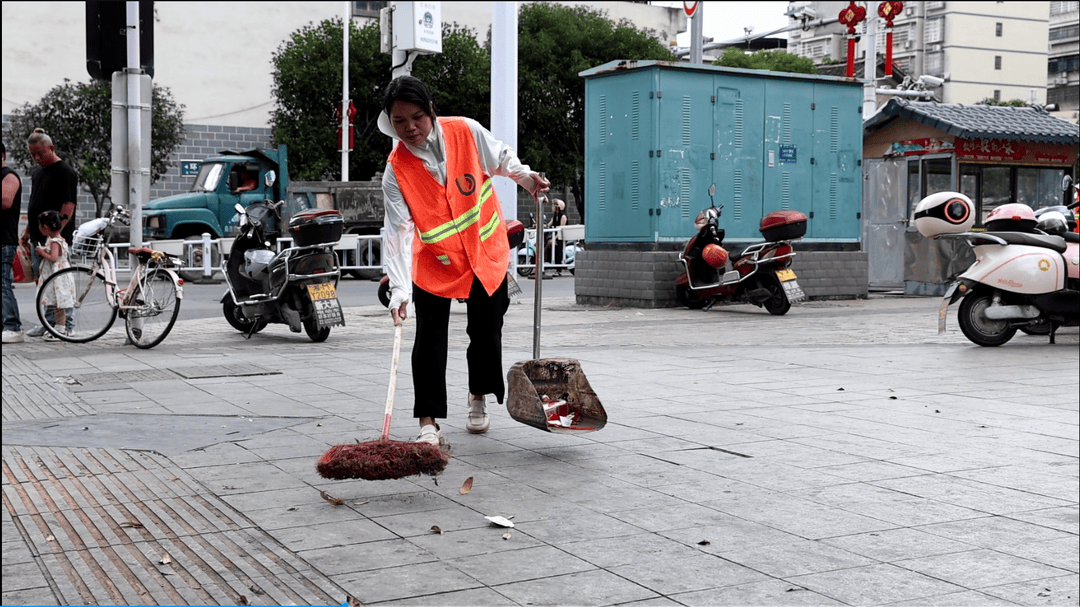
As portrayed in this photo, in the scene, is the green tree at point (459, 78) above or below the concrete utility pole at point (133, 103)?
above

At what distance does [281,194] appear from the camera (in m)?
23.8

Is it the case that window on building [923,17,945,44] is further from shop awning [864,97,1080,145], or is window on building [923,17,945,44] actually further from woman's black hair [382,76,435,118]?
woman's black hair [382,76,435,118]

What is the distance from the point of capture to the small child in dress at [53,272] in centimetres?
997

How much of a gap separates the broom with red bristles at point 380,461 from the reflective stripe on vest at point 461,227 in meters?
1.05

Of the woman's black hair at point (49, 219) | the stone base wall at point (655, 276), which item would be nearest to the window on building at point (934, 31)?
the stone base wall at point (655, 276)

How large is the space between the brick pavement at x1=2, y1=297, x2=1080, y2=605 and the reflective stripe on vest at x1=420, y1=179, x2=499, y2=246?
3.10ft

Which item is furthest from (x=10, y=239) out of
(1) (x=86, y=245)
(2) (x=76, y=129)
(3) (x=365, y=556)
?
(2) (x=76, y=129)

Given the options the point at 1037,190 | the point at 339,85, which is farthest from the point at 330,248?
the point at 339,85

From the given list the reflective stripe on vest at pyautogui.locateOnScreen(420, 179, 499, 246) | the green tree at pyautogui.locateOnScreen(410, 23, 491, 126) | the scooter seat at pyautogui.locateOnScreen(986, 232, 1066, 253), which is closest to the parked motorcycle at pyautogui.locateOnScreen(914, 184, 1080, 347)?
the scooter seat at pyautogui.locateOnScreen(986, 232, 1066, 253)

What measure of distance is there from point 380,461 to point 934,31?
8724cm

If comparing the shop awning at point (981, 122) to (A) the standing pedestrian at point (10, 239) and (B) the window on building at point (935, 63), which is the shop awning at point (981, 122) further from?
(B) the window on building at point (935, 63)

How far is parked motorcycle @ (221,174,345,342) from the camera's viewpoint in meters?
10.0

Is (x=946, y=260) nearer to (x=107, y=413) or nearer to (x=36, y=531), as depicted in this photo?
(x=107, y=413)

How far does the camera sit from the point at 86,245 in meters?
10.1
